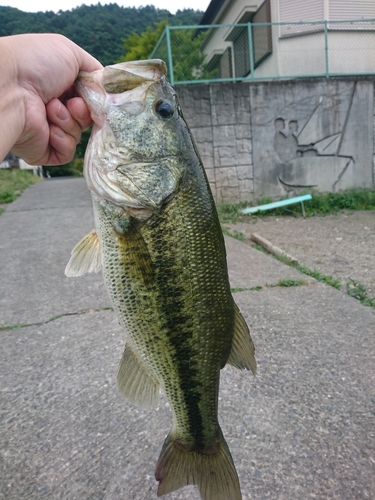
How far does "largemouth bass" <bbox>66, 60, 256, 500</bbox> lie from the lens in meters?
1.42

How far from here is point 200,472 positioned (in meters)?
1.60

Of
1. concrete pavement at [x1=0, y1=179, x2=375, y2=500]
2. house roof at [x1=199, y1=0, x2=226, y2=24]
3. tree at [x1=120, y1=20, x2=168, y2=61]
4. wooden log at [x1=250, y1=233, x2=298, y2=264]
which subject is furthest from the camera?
tree at [x1=120, y1=20, x2=168, y2=61]

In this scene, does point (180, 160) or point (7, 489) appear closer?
point (180, 160)

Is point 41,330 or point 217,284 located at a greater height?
point 217,284

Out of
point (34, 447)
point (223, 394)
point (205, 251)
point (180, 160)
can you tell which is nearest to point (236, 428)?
point (223, 394)

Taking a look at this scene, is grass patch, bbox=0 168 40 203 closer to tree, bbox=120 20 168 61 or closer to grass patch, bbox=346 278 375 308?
tree, bbox=120 20 168 61

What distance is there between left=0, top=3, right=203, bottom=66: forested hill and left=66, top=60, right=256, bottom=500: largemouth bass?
2.53m

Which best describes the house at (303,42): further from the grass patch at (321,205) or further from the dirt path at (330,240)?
the dirt path at (330,240)

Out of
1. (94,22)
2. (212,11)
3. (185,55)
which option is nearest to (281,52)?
(185,55)

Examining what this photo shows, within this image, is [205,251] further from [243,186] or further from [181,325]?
[243,186]

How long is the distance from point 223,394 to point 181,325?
1.60 m

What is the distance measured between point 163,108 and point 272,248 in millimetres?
4886

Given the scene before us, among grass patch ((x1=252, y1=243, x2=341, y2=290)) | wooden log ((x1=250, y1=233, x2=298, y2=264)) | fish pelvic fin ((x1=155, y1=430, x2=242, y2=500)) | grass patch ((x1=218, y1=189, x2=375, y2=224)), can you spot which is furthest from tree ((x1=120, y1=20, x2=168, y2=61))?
fish pelvic fin ((x1=155, y1=430, x2=242, y2=500))

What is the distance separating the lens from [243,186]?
920 centimetres
